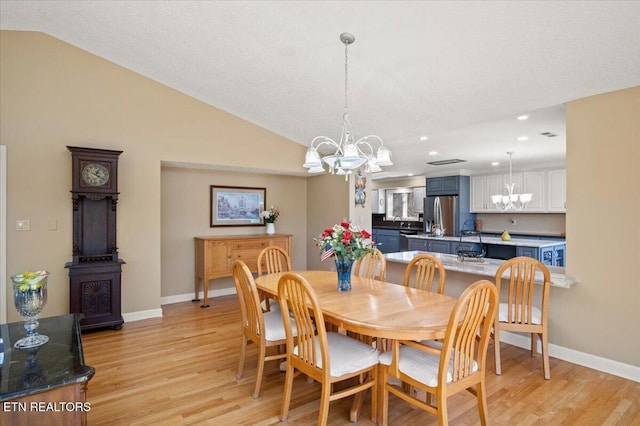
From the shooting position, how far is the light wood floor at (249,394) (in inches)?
88.6

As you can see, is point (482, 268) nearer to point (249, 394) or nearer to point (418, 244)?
point (249, 394)

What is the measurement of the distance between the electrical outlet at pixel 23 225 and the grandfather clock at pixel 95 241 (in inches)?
16.1

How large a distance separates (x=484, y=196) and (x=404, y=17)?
18.6 ft

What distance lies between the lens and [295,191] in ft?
21.0

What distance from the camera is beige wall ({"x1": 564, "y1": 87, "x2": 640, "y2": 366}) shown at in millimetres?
2799

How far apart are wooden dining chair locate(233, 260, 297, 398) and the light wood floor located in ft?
0.84

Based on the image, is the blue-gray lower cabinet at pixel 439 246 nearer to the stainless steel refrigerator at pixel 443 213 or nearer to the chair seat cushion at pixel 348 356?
the stainless steel refrigerator at pixel 443 213

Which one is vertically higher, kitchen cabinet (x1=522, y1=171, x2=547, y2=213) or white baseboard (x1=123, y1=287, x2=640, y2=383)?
kitchen cabinet (x1=522, y1=171, x2=547, y2=213)

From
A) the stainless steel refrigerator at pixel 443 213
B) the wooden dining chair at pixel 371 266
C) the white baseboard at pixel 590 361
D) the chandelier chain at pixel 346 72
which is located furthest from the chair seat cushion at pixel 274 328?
the stainless steel refrigerator at pixel 443 213

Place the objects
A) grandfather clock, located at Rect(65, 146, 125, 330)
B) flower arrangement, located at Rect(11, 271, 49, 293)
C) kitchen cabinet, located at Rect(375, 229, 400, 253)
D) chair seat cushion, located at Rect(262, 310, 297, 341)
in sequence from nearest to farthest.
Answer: flower arrangement, located at Rect(11, 271, 49, 293) → chair seat cushion, located at Rect(262, 310, 297, 341) → grandfather clock, located at Rect(65, 146, 125, 330) → kitchen cabinet, located at Rect(375, 229, 400, 253)

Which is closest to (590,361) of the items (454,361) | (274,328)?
(454,361)

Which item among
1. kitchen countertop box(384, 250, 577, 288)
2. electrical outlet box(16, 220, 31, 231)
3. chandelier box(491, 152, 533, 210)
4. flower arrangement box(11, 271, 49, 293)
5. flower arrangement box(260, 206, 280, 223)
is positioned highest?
chandelier box(491, 152, 533, 210)

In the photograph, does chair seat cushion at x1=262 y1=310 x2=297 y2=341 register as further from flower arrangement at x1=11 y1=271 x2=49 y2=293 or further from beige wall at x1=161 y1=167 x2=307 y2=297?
beige wall at x1=161 y1=167 x2=307 y2=297

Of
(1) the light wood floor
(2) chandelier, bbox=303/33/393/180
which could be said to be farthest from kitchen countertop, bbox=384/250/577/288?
(2) chandelier, bbox=303/33/393/180
